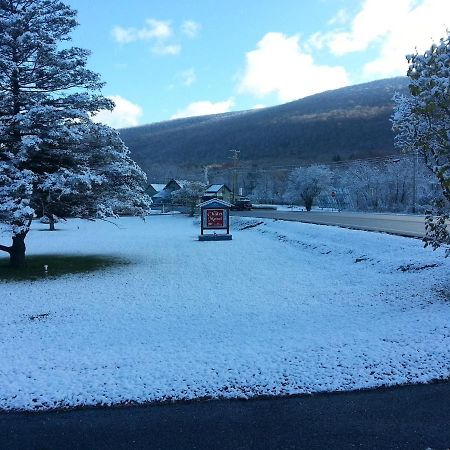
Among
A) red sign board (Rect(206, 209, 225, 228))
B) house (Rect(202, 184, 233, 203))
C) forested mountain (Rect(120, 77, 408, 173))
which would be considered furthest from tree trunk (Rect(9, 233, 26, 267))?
forested mountain (Rect(120, 77, 408, 173))

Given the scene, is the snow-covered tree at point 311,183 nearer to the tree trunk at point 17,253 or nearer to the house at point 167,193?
the house at point 167,193

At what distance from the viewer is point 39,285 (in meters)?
12.3

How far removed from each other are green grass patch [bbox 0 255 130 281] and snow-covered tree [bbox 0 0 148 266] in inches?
28.8

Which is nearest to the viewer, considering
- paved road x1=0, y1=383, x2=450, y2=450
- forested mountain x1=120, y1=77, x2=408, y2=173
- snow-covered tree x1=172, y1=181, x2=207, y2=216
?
paved road x1=0, y1=383, x2=450, y2=450

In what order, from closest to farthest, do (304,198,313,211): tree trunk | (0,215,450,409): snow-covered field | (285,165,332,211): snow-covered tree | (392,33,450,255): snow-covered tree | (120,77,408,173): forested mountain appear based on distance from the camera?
(0,215,450,409): snow-covered field < (392,33,450,255): snow-covered tree < (304,198,313,211): tree trunk < (285,165,332,211): snow-covered tree < (120,77,408,173): forested mountain

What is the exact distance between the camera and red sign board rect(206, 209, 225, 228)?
2555 cm

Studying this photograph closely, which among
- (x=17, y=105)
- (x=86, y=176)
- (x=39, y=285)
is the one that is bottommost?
(x=39, y=285)

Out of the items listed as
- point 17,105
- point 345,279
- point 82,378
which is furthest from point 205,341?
point 17,105

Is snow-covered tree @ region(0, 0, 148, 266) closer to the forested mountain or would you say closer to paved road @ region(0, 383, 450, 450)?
paved road @ region(0, 383, 450, 450)

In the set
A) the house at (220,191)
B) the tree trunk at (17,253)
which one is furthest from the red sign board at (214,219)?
the house at (220,191)

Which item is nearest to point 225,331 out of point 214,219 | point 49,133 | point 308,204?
point 49,133

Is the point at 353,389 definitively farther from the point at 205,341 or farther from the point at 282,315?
the point at 282,315

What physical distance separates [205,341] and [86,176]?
27.2ft

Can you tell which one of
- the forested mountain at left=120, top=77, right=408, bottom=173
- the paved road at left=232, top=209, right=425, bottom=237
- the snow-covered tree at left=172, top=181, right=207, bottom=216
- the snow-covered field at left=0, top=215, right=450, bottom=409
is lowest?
the snow-covered field at left=0, top=215, right=450, bottom=409
